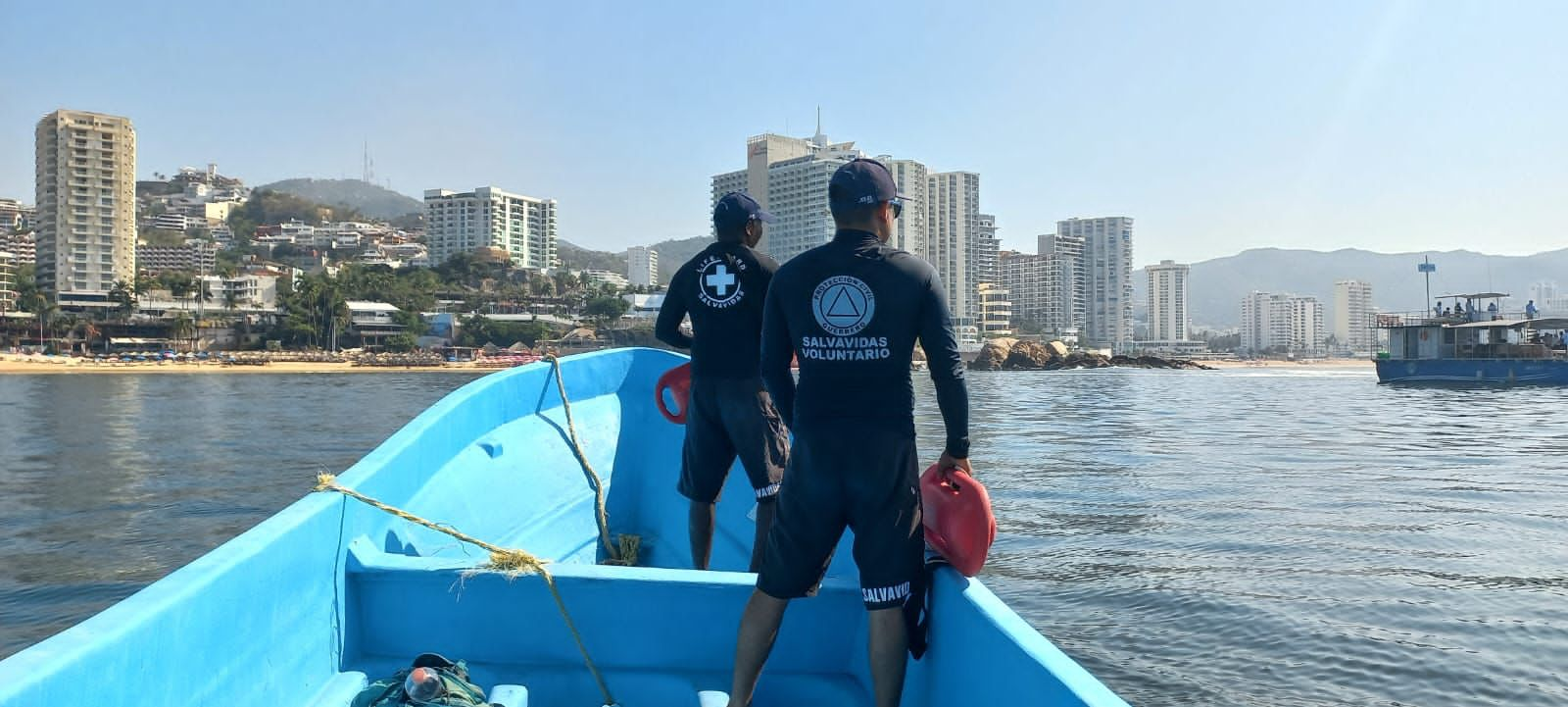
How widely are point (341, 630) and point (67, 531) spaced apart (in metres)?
12.5

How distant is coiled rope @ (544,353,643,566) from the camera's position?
523cm

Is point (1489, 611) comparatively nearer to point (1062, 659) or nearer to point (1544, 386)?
point (1062, 659)

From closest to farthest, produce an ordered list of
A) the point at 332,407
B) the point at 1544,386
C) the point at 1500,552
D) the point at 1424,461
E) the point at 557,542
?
the point at 557,542 < the point at 1500,552 < the point at 1424,461 < the point at 332,407 < the point at 1544,386

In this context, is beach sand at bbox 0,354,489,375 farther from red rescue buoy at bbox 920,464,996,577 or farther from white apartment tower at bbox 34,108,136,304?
red rescue buoy at bbox 920,464,996,577

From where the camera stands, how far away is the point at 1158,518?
37.3 feet

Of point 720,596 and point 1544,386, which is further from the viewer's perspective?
Result: point 1544,386

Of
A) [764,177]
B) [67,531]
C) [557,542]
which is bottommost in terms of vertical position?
[67,531]

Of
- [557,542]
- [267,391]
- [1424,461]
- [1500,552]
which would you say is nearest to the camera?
[557,542]

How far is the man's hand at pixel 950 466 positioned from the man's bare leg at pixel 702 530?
64.8 inches

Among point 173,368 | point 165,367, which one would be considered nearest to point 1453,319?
point 173,368

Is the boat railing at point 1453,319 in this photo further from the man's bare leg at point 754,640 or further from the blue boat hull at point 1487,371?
the man's bare leg at point 754,640

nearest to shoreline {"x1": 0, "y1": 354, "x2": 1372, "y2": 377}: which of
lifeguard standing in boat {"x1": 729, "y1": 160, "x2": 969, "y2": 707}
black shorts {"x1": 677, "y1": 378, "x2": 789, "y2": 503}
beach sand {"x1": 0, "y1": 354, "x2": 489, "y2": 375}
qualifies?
beach sand {"x1": 0, "y1": 354, "x2": 489, "y2": 375}

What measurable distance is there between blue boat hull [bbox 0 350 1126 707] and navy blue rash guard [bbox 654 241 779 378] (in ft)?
2.88

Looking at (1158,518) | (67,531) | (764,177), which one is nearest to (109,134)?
(764,177)
